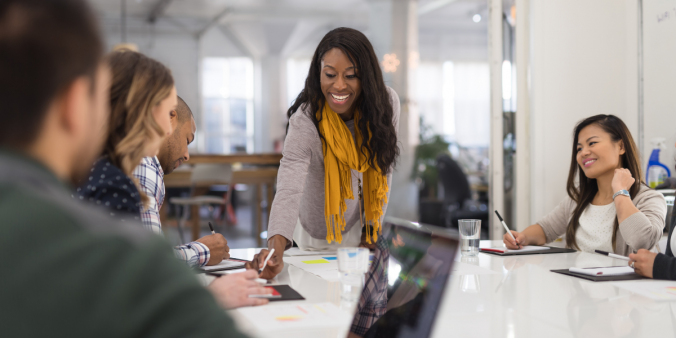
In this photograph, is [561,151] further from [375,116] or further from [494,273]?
[494,273]

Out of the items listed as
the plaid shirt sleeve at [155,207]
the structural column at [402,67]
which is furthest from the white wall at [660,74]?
the structural column at [402,67]

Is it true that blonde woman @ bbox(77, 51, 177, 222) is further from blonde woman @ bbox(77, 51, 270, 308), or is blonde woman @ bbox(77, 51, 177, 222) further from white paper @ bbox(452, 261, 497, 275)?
white paper @ bbox(452, 261, 497, 275)

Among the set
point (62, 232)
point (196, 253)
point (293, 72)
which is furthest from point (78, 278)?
point (293, 72)

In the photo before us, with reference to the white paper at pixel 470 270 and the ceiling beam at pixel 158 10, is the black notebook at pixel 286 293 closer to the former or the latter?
the white paper at pixel 470 270

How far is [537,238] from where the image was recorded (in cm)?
195

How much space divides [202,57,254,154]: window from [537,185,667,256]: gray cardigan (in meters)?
8.79

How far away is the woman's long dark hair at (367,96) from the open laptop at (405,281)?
0.87 meters

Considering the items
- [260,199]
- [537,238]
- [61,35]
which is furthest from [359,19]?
[61,35]

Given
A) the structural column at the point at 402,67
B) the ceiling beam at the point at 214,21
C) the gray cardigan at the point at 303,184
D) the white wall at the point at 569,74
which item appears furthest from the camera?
the ceiling beam at the point at 214,21

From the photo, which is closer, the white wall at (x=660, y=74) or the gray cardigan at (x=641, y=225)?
the gray cardigan at (x=641, y=225)

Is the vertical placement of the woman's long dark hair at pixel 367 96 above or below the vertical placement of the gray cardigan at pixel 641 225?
above

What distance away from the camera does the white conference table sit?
868 mm

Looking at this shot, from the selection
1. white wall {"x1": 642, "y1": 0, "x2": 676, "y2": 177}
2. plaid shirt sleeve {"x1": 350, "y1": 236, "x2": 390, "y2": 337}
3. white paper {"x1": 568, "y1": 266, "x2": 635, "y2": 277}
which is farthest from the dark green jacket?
white wall {"x1": 642, "y1": 0, "x2": 676, "y2": 177}

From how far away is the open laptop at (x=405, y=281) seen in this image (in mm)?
658
